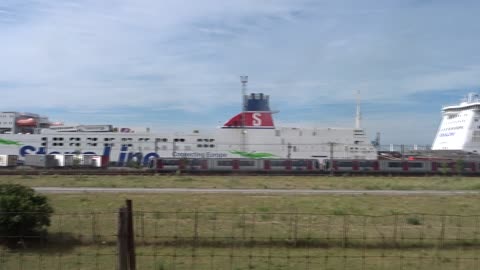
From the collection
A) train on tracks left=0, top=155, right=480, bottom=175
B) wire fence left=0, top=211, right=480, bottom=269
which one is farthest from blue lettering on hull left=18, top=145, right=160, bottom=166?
wire fence left=0, top=211, right=480, bottom=269

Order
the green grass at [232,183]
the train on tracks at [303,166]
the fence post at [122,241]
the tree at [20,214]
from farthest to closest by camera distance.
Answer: the train on tracks at [303,166], the green grass at [232,183], the tree at [20,214], the fence post at [122,241]

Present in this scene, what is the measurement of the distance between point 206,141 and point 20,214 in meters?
68.4

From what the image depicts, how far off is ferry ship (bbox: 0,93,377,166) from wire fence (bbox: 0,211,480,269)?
207 feet

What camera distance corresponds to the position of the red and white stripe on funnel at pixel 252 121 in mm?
80250

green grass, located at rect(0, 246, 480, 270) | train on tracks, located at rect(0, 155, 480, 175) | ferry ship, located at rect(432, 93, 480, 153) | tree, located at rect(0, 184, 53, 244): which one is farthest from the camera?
ferry ship, located at rect(432, 93, 480, 153)

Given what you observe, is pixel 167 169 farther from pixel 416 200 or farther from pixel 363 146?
pixel 363 146

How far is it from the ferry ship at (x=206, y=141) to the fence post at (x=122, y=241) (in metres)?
68.2

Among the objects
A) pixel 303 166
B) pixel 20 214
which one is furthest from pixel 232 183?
pixel 303 166

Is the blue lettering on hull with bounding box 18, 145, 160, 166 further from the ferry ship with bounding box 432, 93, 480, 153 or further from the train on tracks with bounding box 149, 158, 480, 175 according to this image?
the ferry ship with bounding box 432, 93, 480, 153

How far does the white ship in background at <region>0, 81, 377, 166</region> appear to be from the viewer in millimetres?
76312

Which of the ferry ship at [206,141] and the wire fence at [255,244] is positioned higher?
the ferry ship at [206,141]


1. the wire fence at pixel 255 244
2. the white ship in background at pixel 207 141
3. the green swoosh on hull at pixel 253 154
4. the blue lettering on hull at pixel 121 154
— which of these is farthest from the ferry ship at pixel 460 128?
the wire fence at pixel 255 244

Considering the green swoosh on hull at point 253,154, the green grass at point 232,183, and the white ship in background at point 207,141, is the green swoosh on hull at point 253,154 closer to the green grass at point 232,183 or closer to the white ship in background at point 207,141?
the white ship in background at point 207,141

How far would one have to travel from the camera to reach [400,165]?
174 feet
